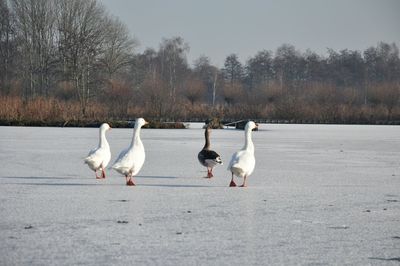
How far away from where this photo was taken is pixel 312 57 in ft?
320

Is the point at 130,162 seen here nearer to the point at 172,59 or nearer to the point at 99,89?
the point at 99,89

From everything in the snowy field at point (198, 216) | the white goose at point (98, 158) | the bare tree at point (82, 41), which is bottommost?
the snowy field at point (198, 216)

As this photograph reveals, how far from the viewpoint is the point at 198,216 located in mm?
6617

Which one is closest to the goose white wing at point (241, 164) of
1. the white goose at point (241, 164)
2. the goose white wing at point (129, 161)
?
the white goose at point (241, 164)

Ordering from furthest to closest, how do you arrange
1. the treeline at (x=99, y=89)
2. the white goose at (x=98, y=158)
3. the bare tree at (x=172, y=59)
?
the bare tree at (x=172, y=59), the treeline at (x=99, y=89), the white goose at (x=98, y=158)

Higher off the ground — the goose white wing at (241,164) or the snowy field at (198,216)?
the goose white wing at (241,164)

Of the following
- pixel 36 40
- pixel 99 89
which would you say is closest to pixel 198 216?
pixel 99 89

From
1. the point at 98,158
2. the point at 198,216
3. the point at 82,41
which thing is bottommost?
the point at 198,216

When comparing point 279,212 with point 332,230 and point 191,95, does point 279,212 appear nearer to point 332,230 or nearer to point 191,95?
point 332,230

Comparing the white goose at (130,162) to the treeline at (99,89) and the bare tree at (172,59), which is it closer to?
the treeline at (99,89)

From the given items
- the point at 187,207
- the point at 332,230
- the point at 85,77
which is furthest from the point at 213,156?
the point at 85,77

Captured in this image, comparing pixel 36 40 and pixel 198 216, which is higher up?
pixel 36 40

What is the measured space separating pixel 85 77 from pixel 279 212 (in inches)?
1661

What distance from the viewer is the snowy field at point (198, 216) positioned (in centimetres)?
492
